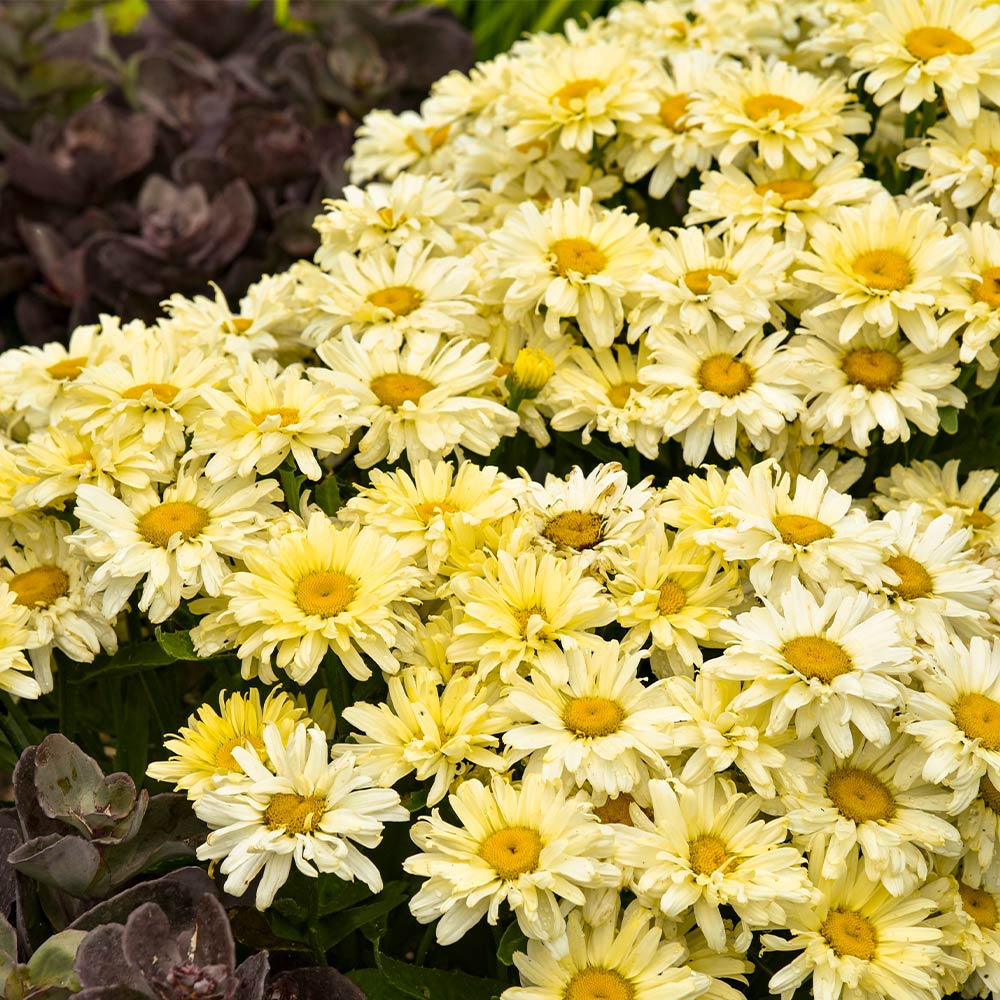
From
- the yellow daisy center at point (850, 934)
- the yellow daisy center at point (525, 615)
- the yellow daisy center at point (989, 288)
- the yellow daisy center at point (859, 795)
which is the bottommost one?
the yellow daisy center at point (850, 934)

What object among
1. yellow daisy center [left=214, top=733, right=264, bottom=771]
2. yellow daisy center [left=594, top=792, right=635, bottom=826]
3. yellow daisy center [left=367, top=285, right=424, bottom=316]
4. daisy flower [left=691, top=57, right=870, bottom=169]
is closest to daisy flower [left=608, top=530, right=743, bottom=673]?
yellow daisy center [left=594, top=792, right=635, bottom=826]

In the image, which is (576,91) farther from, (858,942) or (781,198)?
(858,942)

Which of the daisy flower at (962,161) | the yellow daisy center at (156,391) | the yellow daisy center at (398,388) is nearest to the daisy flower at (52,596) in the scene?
the yellow daisy center at (156,391)

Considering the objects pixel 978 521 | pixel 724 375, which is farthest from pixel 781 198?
pixel 978 521

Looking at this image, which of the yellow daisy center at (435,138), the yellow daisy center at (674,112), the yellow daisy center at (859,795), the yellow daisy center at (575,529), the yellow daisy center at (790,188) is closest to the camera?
the yellow daisy center at (859,795)

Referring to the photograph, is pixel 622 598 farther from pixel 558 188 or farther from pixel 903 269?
pixel 558 188

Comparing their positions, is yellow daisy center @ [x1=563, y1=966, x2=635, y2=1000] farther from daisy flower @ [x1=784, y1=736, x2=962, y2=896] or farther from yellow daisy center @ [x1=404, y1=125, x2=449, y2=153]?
yellow daisy center @ [x1=404, y1=125, x2=449, y2=153]

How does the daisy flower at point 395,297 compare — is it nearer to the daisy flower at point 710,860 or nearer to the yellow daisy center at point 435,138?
the yellow daisy center at point 435,138

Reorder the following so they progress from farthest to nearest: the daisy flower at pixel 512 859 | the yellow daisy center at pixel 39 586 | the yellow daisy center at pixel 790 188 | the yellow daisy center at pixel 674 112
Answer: the yellow daisy center at pixel 674 112 < the yellow daisy center at pixel 790 188 < the yellow daisy center at pixel 39 586 < the daisy flower at pixel 512 859
